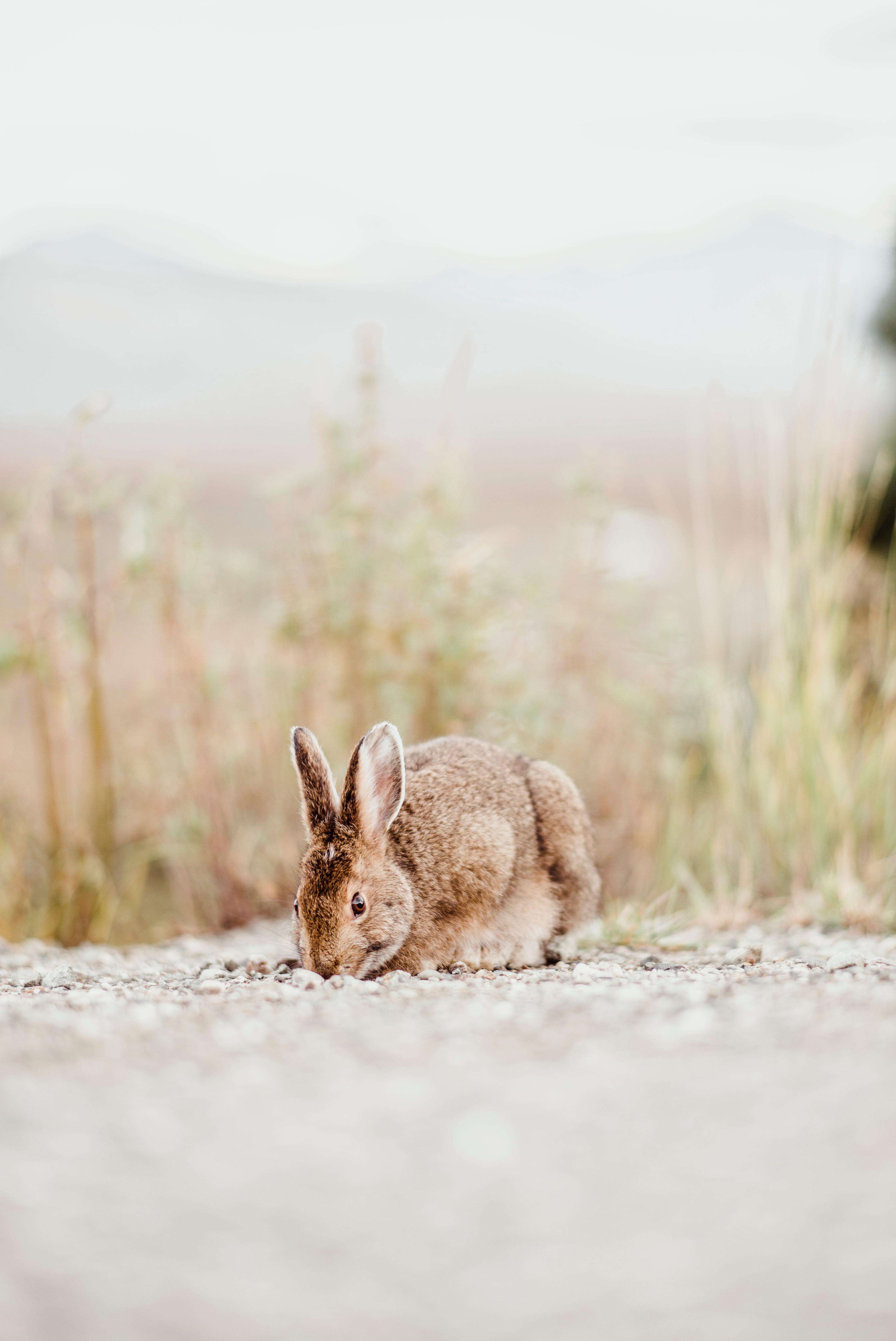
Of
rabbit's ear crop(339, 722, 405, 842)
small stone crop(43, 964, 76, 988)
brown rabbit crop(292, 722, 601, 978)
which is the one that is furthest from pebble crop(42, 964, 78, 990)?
rabbit's ear crop(339, 722, 405, 842)

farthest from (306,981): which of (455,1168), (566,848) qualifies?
(455,1168)

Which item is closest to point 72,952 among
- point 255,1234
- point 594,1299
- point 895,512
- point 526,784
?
point 526,784

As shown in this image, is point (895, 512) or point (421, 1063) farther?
point (895, 512)

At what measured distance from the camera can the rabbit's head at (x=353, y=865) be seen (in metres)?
3.75

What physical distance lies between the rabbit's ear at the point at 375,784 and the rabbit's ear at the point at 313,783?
0.05 meters

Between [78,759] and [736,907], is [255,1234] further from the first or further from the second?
[78,759]

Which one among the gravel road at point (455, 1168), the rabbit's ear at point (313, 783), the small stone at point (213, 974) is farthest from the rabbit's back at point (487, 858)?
the gravel road at point (455, 1168)

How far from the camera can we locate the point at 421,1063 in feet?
8.48

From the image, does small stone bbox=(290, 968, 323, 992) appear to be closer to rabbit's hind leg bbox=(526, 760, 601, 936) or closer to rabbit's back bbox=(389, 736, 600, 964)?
rabbit's back bbox=(389, 736, 600, 964)

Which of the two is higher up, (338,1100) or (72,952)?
(338,1100)

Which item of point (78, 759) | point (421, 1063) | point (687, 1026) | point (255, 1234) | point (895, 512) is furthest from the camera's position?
point (895, 512)

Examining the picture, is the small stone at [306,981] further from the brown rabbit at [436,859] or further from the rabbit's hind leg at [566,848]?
the rabbit's hind leg at [566,848]

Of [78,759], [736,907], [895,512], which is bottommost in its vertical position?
[736,907]

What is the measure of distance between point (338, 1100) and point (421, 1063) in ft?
0.79
